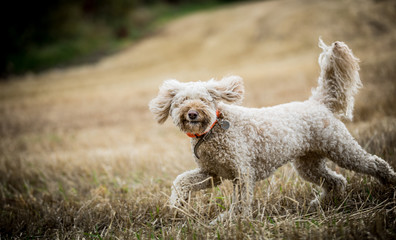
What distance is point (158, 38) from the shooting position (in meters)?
27.8

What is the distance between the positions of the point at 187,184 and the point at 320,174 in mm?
1519

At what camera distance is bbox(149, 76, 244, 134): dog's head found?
2.81m

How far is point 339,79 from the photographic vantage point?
10.9ft

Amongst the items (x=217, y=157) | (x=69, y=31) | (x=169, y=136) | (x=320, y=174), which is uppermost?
(x=69, y=31)

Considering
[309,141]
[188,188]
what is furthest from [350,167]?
[188,188]

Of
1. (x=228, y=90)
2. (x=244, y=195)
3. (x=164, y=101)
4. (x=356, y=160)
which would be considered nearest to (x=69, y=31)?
(x=164, y=101)

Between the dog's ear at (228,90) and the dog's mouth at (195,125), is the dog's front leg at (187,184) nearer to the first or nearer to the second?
the dog's mouth at (195,125)

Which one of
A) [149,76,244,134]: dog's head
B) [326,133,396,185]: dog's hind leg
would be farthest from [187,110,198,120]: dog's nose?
[326,133,396,185]: dog's hind leg

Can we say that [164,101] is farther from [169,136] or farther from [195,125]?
[169,136]

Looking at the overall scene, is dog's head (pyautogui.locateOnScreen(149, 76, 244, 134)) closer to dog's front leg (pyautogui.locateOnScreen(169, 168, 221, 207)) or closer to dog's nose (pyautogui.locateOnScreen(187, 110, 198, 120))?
dog's nose (pyautogui.locateOnScreen(187, 110, 198, 120))

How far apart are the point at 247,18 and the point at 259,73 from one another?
13391mm

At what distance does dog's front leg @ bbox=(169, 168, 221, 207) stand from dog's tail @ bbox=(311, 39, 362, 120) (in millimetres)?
1497

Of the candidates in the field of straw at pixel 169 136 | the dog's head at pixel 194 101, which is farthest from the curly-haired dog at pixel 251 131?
the field of straw at pixel 169 136

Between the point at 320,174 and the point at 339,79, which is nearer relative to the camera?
the point at 339,79
